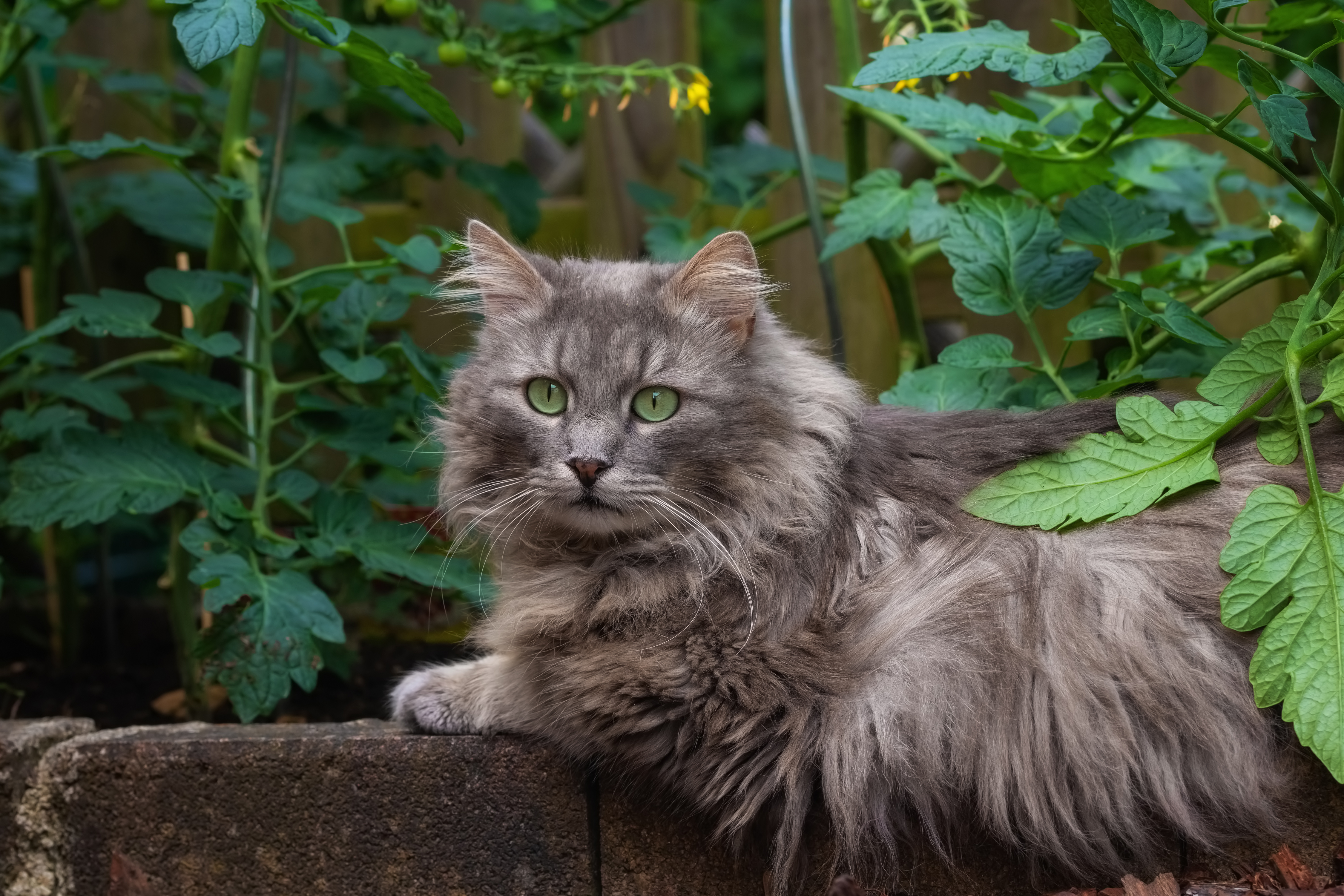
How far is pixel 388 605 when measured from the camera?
3348 mm

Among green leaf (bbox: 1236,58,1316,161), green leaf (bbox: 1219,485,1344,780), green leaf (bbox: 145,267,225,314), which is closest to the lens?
green leaf (bbox: 1219,485,1344,780)

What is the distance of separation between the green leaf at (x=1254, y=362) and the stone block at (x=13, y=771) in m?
2.34

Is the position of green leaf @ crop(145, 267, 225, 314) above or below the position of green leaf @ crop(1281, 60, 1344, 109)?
below

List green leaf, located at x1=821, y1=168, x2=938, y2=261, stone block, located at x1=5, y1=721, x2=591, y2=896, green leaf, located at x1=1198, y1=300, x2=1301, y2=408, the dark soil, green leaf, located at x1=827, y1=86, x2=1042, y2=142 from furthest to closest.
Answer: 1. the dark soil
2. green leaf, located at x1=821, y1=168, x2=938, y2=261
3. green leaf, located at x1=827, y1=86, x2=1042, y2=142
4. stone block, located at x1=5, y1=721, x2=591, y2=896
5. green leaf, located at x1=1198, y1=300, x2=1301, y2=408

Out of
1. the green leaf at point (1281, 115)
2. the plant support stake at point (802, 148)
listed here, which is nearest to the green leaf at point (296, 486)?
the plant support stake at point (802, 148)

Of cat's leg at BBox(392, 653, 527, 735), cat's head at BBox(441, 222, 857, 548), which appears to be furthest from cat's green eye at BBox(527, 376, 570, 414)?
cat's leg at BBox(392, 653, 527, 735)

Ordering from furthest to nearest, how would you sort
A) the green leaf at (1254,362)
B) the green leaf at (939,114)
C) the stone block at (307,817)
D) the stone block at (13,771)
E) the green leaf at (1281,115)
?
1. the green leaf at (939,114)
2. the stone block at (13,771)
3. the stone block at (307,817)
4. the green leaf at (1254,362)
5. the green leaf at (1281,115)

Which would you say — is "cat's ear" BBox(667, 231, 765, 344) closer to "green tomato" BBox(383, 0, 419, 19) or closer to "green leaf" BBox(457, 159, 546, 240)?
"green tomato" BBox(383, 0, 419, 19)

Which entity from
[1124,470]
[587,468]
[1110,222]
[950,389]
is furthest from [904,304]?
[587,468]

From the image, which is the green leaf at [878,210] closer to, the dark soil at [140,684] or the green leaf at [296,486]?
the green leaf at [296,486]

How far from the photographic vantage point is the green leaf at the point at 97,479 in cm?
255

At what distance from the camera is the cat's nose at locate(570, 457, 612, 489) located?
200cm

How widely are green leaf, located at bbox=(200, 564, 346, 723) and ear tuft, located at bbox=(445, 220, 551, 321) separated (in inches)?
29.8

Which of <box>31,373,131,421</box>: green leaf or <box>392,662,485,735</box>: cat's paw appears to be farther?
<box>31,373,131,421</box>: green leaf
